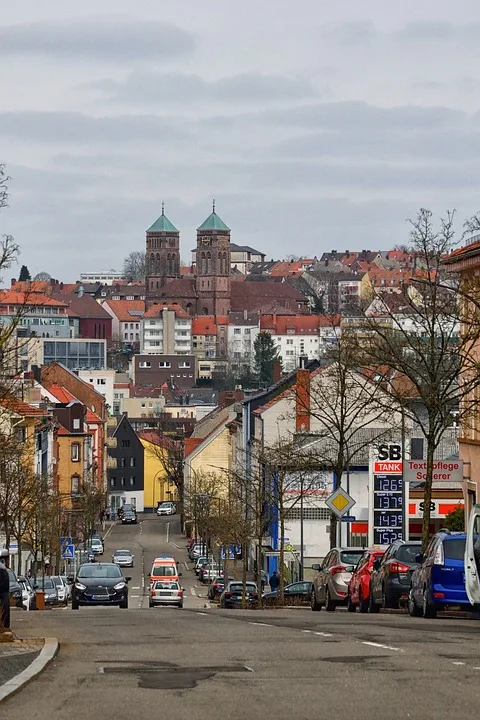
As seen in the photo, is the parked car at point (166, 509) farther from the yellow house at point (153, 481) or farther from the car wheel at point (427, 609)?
the car wheel at point (427, 609)

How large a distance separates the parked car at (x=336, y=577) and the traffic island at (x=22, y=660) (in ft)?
48.6

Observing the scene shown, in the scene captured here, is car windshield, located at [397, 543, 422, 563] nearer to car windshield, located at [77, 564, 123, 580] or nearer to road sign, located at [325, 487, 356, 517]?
road sign, located at [325, 487, 356, 517]

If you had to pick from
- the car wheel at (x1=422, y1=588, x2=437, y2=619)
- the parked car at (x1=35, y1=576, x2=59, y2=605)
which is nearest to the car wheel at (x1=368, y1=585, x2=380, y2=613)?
the car wheel at (x1=422, y1=588, x2=437, y2=619)

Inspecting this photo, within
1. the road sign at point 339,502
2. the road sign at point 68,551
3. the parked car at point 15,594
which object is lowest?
the parked car at point 15,594

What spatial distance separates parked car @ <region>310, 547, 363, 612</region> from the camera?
108 feet

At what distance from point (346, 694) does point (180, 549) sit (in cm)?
10715

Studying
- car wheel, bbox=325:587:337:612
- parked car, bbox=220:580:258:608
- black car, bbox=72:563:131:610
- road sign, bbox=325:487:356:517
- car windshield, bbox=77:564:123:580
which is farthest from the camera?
parked car, bbox=220:580:258:608

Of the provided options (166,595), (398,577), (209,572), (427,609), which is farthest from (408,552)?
(209,572)

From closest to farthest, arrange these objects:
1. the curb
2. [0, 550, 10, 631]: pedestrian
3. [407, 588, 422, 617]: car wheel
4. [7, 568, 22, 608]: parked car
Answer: the curb → [0, 550, 10, 631]: pedestrian → [407, 588, 422, 617]: car wheel → [7, 568, 22, 608]: parked car

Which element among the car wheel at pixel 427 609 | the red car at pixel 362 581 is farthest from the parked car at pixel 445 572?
the red car at pixel 362 581

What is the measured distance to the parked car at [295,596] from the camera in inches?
1857

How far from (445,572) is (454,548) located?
1.37 feet

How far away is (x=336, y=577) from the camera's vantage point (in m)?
32.9

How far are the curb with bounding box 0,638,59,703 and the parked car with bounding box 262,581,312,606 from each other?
1143 inches
